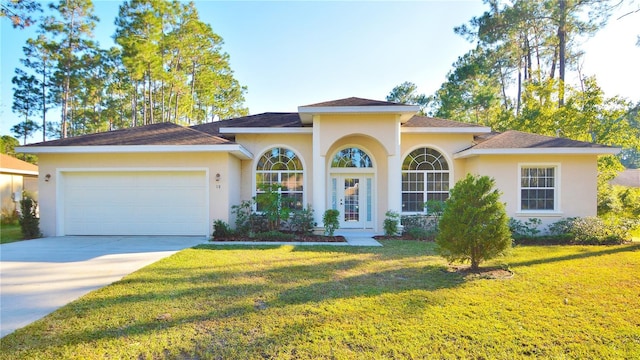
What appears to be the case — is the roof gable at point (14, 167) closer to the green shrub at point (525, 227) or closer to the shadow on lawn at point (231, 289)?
the shadow on lawn at point (231, 289)

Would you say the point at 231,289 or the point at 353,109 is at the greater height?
the point at 353,109

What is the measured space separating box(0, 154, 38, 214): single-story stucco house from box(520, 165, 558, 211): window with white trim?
2349cm

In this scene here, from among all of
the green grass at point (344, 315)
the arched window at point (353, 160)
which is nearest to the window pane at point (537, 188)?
the green grass at point (344, 315)

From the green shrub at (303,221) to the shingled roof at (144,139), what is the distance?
11.6 feet

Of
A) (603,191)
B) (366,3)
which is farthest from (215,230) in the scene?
(603,191)

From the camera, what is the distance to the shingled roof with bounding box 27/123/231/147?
9812mm

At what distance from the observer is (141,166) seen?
9961mm

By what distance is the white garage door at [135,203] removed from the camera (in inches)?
396

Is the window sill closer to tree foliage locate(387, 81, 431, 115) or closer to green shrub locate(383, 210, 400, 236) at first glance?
green shrub locate(383, 210, 400, 236)

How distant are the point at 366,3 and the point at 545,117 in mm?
10703

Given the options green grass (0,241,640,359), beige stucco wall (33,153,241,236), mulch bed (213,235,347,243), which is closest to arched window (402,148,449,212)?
mulch bed (213,235,347,243)

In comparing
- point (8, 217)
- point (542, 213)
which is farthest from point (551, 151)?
point (8, 217)

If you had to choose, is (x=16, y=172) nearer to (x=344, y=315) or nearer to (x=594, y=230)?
(x=344, y=315)

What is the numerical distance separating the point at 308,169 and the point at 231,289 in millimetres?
7105
